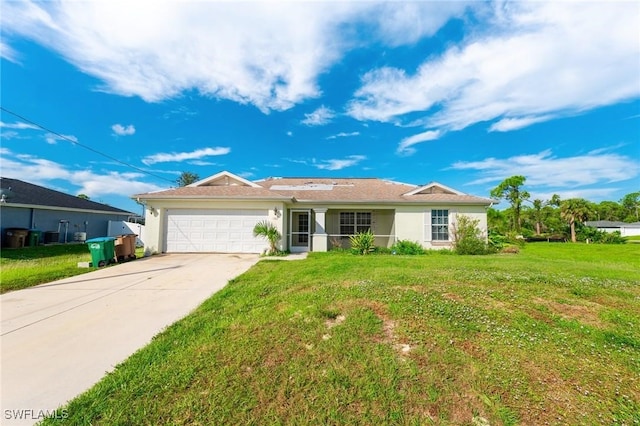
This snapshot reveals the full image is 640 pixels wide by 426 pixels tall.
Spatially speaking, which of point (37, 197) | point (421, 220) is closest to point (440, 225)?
point (421, 220)

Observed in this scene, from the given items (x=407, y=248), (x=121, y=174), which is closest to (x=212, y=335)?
(x=407, y=248)

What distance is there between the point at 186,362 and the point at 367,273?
16.0 ft

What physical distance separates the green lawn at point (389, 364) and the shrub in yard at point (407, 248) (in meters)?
8.56

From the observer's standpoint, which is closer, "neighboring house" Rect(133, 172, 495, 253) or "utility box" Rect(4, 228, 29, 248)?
"neighboring house" Rect(133, 172, 495, 253)

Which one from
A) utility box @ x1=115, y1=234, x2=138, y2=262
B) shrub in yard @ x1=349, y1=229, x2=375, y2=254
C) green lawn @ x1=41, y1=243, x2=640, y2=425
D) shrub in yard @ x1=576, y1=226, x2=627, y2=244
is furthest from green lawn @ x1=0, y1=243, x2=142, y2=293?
shrub in yard @ x1=576, y1=226, x2=627, y2=244

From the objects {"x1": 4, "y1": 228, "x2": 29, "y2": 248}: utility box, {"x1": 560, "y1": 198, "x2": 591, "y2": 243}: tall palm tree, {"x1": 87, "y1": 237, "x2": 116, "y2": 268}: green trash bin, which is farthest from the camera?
{"x1": 560, "y1": 198, "x2": 591, "y2": 243}: tall palm tree

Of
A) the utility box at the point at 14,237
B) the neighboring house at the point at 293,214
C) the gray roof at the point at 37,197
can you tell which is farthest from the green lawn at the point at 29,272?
the gray roof at the point at 37,197

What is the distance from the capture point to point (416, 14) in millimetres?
8820

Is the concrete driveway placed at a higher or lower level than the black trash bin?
lower

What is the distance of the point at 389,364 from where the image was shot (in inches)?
118

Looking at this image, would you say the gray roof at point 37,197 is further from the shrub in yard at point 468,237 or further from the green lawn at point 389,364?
the shrub in yard at point 468,237

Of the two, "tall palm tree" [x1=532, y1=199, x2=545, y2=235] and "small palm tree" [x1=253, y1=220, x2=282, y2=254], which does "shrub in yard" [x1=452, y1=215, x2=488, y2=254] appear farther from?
"tall palm tree" [x1=532, y1=199, x2=545, y2=235]

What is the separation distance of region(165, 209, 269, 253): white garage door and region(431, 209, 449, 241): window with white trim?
346 inches

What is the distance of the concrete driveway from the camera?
2.78 m
